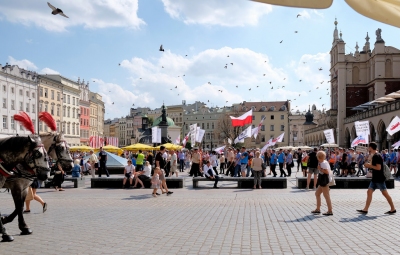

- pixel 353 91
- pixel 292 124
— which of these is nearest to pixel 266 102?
pixel 292 124

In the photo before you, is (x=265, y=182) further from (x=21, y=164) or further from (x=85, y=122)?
(x=85, y=122)

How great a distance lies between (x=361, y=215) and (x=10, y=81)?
63.8m

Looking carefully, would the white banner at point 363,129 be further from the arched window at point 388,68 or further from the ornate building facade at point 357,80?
the arched window at point 388,68

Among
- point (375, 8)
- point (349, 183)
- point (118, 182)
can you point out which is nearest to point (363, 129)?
point (349, 183)

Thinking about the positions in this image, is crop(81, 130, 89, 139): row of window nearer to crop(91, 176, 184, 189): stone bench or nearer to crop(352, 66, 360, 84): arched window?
crop(352, 66, 360, 84): arched window

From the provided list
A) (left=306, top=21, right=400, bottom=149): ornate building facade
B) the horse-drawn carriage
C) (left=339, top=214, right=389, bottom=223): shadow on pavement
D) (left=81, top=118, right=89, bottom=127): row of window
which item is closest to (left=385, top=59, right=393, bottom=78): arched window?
(left=306, top=21, right=400, bottom=149): ornate building facade

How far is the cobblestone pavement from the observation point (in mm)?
7551

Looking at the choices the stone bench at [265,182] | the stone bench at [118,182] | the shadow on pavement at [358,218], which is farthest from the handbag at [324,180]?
the stone bench at [118,182]

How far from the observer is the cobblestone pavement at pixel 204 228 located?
7551 millimetres

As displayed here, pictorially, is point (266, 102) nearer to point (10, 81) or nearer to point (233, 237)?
point (10, 81)

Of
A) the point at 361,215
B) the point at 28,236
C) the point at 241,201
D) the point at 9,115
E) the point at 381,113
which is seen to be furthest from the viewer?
the point at 9,115

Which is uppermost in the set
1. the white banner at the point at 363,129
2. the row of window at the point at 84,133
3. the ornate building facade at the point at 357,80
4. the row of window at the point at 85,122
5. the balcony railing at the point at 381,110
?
the ornate building facade at the point at 357,80

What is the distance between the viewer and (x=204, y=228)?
956 centimetres

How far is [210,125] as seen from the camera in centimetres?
15250
